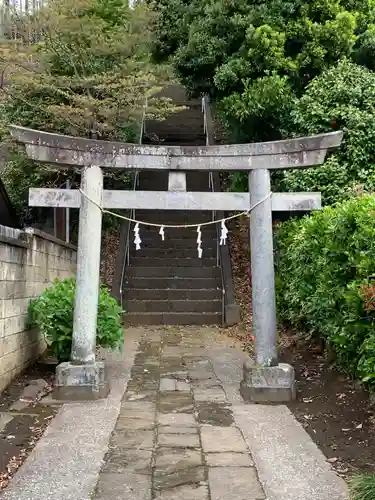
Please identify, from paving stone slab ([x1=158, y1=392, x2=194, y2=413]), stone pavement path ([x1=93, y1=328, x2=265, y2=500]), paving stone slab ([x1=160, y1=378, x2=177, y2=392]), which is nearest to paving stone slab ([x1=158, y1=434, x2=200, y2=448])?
stone pavement path ([x1=93, y1=328, x2=265, y2=500])

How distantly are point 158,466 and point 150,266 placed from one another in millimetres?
8524

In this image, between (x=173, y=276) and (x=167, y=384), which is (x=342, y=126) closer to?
(x=173, y=276)

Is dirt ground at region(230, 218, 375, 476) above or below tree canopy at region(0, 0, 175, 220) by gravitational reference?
below

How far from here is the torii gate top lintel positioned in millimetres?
6273

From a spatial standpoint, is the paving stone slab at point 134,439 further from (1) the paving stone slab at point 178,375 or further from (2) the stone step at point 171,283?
(2) the stone step at point 171,283

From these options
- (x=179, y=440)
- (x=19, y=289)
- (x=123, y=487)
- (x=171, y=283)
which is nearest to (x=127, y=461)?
(x=123, y=487)

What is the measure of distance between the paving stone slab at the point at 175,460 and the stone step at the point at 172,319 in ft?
22.2

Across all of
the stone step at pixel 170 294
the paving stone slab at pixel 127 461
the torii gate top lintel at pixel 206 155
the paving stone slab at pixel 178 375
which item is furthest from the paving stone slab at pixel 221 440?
the stone step at pixel 170 294

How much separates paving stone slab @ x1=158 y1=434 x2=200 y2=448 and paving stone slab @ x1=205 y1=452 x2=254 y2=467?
0.28 meters

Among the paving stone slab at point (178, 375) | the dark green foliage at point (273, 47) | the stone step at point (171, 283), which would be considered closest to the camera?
the paving stone slab at point (178, 375)

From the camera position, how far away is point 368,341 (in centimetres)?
456

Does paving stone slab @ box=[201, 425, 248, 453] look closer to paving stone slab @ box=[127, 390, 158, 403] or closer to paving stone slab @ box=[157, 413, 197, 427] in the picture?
paving stone slab @ box=[157, 413, 197, 427]

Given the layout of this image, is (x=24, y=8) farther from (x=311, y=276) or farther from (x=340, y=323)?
(x=340, y=323)

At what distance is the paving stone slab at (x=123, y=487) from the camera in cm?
351
